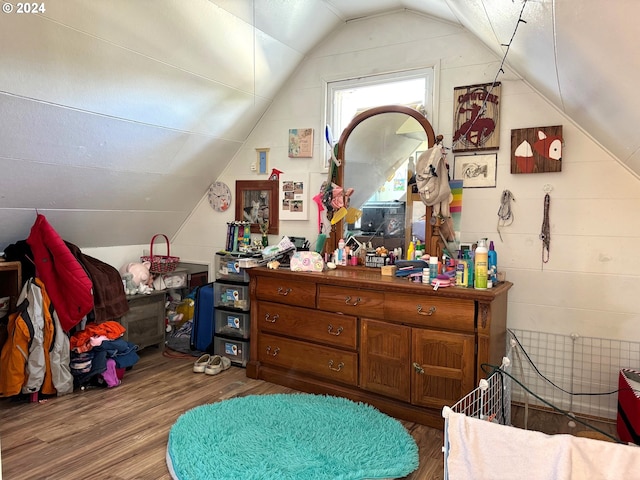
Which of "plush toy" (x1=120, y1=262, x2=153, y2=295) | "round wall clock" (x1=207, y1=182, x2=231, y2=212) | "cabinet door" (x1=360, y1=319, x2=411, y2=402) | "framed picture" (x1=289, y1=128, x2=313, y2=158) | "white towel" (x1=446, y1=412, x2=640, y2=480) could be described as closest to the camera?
"white towel" (x1=446, y1=412, x2=640, y2=480)

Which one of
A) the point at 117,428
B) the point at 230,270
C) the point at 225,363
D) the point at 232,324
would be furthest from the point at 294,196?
the point at 117,428

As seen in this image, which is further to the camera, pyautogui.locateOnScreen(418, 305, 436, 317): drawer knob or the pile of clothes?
the pile of clothes

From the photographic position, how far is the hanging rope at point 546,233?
2811 millimetres

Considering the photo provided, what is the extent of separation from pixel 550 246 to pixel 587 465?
1842 millimetres

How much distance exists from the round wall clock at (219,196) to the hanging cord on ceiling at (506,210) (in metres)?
2.30

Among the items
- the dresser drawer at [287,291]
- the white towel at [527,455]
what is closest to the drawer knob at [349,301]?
the dresser drawer at [287,291]

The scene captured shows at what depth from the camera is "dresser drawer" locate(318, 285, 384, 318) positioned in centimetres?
278

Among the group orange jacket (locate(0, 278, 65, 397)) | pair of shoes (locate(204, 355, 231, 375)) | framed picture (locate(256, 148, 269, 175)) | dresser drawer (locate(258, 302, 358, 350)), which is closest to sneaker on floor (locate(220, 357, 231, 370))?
pair of shoes (locate(204, 355, 231, 375))

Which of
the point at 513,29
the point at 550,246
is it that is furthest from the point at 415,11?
the point at 550,246

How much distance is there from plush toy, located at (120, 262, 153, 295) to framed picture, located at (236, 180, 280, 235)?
89 centimetres

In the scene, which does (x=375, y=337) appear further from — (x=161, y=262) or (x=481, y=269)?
(x=161, y=262)

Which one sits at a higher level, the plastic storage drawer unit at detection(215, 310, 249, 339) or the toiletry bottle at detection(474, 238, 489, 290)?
the toiletry bottle at detection(474, 238, 489, 290)

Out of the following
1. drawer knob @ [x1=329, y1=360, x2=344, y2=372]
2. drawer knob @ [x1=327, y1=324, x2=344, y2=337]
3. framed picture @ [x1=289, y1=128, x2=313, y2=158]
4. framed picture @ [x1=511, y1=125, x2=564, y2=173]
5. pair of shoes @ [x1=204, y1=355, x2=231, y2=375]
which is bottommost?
pair of shoes @ [x1=204, y1=355, x2=231, y2=375]

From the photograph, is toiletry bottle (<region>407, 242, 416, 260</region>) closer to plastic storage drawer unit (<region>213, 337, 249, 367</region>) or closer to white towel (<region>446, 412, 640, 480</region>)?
plastic storage drawer unit (<region>213, 337, 249, 367</region>)
